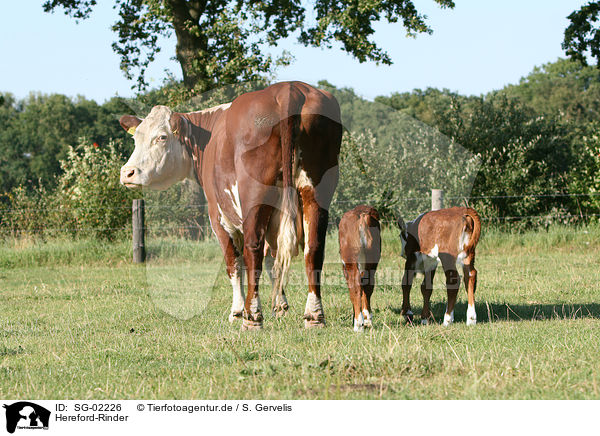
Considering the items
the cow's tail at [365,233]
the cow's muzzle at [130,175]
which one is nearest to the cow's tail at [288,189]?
the cow's tail at [365,233]

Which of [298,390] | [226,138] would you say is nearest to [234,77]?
[226,138]

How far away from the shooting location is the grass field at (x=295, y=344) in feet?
13.4

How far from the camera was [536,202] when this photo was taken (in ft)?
61.2

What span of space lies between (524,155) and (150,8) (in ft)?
37.6

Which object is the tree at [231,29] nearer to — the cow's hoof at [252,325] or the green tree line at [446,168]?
the green tree line at [446,168]

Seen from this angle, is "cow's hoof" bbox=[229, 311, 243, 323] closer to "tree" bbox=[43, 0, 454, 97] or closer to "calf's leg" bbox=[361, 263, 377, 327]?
"calf's leg" bbox=[361, 263, 377, 327]

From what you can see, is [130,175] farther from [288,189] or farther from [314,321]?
[314,321]

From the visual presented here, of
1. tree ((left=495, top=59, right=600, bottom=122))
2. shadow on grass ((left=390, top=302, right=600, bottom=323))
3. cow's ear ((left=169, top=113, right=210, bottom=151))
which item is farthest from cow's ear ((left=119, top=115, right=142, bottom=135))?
tree ((left=495, top=59, right=600, bottom=122))

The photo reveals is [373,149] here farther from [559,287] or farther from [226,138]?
[226,138]

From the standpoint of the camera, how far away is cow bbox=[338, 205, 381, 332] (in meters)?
6.09

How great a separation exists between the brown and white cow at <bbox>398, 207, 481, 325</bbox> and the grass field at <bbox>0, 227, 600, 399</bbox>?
326mm

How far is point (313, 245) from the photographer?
6.24 meters
